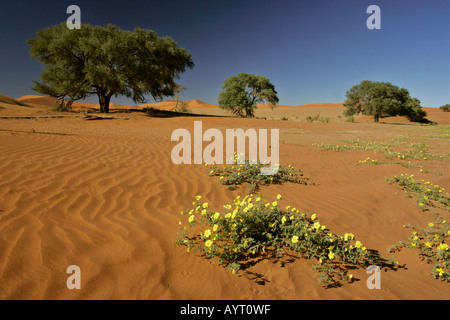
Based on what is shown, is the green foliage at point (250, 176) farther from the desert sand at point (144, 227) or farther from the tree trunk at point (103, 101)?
the tree trunk at point (103, 101)

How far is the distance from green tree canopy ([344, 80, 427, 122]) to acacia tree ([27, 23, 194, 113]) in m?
23.8

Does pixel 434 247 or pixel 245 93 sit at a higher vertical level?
pixel 245 93

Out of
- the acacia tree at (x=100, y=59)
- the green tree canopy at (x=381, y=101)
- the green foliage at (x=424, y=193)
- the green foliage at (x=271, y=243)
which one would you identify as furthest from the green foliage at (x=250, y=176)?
the green tree canopy at (x=381, y=101)

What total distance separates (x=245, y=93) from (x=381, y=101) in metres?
16.5

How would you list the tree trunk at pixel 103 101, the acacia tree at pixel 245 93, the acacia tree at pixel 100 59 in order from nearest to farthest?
1. the acacia tree at pixel 100 59
2. the tree trunk at pixel 103 101
3. the acacia tree at pixel 245 93

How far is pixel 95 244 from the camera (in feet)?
7.84

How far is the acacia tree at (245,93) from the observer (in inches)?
1067

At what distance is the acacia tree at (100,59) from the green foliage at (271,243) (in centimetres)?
1653

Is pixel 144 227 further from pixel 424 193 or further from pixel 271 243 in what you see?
pixel 424 193

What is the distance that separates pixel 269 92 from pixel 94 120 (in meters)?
18.6

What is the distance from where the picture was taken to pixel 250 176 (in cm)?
480

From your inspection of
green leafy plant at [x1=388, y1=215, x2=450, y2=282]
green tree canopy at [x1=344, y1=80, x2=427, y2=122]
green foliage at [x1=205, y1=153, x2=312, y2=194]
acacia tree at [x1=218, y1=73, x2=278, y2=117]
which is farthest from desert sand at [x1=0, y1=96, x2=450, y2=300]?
green tree canopy at [x1=344, y1=80, x2=427, y2=122]

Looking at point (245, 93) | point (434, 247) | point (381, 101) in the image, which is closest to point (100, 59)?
point (245, 93)
